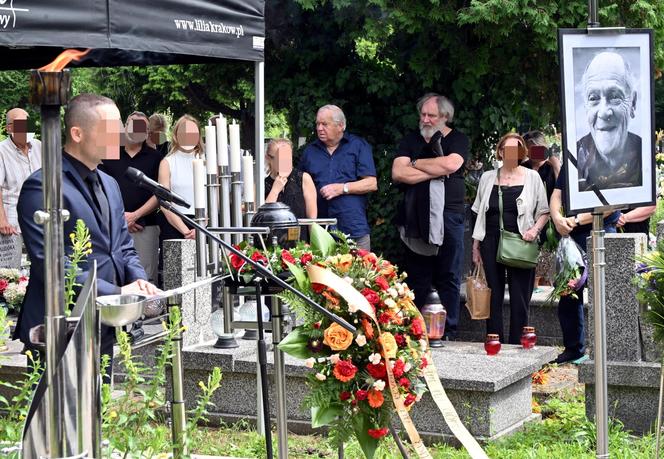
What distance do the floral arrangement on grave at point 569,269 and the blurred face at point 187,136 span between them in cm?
283

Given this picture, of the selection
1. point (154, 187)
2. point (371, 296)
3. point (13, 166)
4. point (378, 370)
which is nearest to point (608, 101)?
point (371, 296)

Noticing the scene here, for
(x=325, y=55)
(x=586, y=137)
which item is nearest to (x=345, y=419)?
(x=586, y=137)

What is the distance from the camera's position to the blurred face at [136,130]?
27.2 ft

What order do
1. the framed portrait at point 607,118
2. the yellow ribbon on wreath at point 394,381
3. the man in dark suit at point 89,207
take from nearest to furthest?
1. the yellow ribbon on wreath at point 394,381
2. the man in dark suit at point 89,207
3. the framed portrait at point 607,118

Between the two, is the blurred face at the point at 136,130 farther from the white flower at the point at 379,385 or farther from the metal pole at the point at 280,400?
the white flower at the point at 379,385

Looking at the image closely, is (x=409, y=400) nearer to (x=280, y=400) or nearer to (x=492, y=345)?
(x=280, y=400)

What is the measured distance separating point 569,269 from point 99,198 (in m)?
4.13

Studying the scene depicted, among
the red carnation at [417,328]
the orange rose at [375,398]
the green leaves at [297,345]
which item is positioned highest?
the red carnation at [417,328]

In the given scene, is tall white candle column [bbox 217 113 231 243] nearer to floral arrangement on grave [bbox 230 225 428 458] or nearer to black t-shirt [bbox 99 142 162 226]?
floral arrangement on grave [bbox 230 225 428 458]

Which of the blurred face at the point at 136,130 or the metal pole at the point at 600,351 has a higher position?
the blurred face at the point at 136,130

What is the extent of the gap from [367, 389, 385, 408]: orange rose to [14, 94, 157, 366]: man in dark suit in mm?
A: 1015

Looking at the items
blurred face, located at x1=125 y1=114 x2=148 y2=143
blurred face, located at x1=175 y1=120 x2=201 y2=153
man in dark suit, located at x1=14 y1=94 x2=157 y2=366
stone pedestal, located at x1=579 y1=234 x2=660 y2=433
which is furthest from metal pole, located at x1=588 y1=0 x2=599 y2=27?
blurred face, located at x1=125 y1=114 x2=148 y2=143

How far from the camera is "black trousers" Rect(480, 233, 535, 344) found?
7.97 metres

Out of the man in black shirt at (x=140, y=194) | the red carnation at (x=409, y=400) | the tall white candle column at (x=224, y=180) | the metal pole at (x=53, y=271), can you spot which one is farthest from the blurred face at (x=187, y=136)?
the metal pole at (x=53, y=271)
